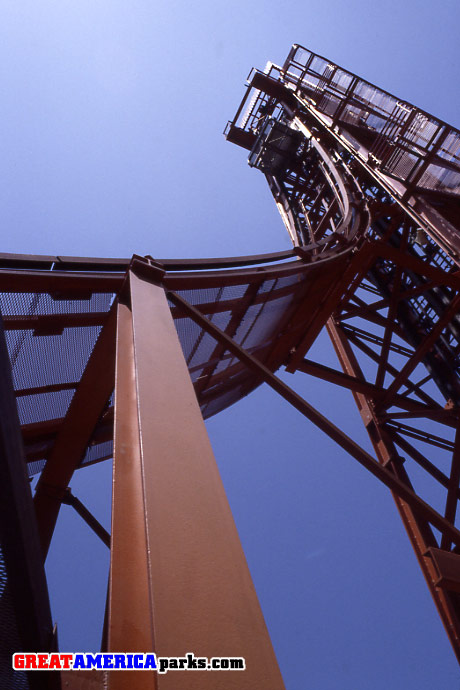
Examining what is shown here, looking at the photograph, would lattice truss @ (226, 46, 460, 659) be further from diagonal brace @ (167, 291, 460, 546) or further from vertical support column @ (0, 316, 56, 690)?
vertical support column @ (0, 316, 56, 690)

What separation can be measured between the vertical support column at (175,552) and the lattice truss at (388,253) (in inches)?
73.1

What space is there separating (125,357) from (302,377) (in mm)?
36171

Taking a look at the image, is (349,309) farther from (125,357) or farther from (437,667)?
(437,667)

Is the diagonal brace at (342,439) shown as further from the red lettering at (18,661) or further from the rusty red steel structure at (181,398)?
the red lettering at (18,661)

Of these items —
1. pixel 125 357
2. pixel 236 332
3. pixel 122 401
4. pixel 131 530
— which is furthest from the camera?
pixel 236 332

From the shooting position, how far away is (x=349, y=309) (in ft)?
42.8

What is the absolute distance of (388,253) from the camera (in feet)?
32.8

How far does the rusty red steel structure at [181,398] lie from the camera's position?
5.40 ft

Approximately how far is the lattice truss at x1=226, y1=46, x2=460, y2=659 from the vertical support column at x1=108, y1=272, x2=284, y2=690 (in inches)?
73.1

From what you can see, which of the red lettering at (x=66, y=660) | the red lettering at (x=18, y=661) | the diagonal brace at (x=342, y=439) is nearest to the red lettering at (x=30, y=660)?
the red lettering at (x=18, y=661)

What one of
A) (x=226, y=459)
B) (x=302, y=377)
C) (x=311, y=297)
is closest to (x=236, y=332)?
(x=311, y=297)

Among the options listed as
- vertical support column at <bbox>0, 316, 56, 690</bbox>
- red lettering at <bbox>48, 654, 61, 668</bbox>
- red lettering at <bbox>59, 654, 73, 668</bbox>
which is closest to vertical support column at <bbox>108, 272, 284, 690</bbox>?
vertical support column at <bbox>0, 316, 56, 690</bbox>

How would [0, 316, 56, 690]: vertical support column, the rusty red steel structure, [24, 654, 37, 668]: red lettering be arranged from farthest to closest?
[24, 654, 37, 668]: red lettering
[0, 316, 56, 690]: vertical support column
the rusty red steel structure

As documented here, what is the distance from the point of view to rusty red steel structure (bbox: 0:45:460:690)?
1.65 meters
